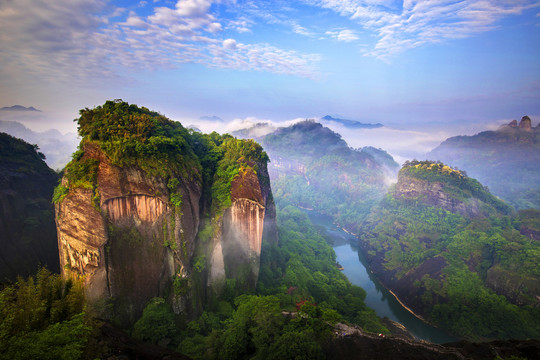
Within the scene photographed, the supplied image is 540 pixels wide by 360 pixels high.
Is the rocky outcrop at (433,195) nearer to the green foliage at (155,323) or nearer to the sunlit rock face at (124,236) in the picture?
the sunlit rock face at (124,236)

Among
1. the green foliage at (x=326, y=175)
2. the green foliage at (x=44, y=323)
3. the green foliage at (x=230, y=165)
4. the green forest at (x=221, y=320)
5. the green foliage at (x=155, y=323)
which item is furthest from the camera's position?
the green foliage at (x=326, y=175)

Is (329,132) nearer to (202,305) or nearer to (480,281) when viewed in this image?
(480,281)

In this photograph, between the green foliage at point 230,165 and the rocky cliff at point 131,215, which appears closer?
the rocky cliff at point 131,215

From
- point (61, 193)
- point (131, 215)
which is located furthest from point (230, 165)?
point (61, 193)

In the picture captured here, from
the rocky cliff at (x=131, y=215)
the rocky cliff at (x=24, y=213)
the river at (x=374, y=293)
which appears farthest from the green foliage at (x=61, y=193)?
the river at (x=374, y=293)

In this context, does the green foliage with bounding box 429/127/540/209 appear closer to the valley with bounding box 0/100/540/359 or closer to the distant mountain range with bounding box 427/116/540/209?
the distant mountain range with bounding box 427/116/540/209

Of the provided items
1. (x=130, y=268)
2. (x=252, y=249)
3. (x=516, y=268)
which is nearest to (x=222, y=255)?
(x=252, y=249)

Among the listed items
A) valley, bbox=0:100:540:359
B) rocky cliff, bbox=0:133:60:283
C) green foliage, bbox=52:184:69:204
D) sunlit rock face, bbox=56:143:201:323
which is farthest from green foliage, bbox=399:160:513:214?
rocky cliff, bbox=0:133:60:283
